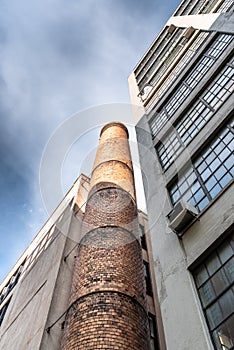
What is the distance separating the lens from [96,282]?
9109mm

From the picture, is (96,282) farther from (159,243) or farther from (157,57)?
(157,57)

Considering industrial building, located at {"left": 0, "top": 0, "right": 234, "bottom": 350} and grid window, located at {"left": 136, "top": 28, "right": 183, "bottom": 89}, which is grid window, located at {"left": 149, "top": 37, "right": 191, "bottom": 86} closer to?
grid window, located at {"left": 136, "top": 28, "right": 183, "bottom": 89}

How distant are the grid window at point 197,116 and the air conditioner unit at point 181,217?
9.94ft

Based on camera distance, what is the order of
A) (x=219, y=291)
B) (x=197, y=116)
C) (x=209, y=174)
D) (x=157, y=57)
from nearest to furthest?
(x=219, y=291) < (x=209, y=174) < (x=197, y=116) < (x=157, y=57)

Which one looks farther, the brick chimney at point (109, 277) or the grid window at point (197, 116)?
the grid window at point (197, 116)

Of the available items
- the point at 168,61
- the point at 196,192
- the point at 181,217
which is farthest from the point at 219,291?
the point at 168,61

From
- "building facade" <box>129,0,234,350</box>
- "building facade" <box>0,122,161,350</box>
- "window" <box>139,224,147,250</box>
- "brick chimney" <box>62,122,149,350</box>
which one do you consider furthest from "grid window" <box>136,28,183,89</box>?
"brick chimney" <box>62,122,149,350</box>

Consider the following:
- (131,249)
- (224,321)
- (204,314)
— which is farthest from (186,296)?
(131,249)

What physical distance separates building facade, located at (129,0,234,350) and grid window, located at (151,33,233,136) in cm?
5

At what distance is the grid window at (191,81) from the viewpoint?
12536 mm

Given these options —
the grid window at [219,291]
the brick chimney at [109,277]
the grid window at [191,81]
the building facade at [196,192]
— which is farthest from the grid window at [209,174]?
the grid window at [191,81]

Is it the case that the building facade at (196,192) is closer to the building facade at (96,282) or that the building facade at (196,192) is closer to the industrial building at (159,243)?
the industrial building at (159,243)

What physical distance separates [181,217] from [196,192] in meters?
1.17

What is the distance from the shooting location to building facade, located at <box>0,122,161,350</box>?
817 centimetres
